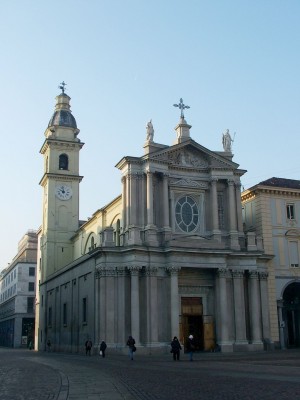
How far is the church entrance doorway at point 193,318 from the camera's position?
4544 centimetres

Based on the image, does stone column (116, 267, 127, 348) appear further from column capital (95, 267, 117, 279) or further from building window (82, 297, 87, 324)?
building window (82, 297, 87, 324)

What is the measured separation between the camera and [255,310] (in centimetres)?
4662

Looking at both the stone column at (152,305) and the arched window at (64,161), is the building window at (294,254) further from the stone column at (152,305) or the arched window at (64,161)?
the arched window at (64,161)

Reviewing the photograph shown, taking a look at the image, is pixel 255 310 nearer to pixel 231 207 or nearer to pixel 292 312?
pixel 292 312

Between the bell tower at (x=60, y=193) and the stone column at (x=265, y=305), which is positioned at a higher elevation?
the bell tower at (x=60, y=193)

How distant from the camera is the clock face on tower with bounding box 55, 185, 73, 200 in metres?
68.9

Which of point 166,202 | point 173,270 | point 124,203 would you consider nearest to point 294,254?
point 173,270

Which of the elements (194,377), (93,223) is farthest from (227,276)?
(194,377)

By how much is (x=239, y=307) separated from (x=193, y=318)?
401 cm

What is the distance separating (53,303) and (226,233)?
78.8ft

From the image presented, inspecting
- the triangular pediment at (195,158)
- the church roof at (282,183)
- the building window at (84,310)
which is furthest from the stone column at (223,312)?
the building window at (84,310)

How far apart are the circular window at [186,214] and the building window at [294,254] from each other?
945cm

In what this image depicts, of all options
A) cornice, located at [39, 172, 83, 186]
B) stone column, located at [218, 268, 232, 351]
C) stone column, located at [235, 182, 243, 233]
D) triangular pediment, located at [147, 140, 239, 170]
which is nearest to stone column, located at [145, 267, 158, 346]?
stone column, located at [218, 268, 232, 351]

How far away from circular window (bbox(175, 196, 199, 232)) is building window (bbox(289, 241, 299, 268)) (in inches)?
372
